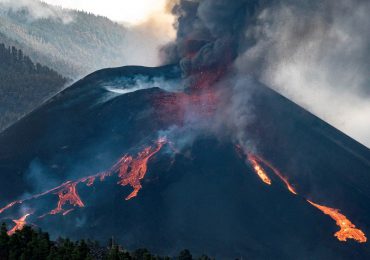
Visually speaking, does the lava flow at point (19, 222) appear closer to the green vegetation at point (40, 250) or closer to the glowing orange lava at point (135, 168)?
the glowing orange lava at point (135, 168)

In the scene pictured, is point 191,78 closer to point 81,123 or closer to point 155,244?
point 81,123

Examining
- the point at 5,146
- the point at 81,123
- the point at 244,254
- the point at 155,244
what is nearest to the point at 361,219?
the point at 244,254

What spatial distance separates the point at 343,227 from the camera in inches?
3307

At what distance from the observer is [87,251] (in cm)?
6756

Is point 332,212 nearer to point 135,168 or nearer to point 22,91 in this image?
point 135,168

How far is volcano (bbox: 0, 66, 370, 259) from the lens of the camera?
82125 mm

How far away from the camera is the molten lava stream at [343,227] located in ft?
269

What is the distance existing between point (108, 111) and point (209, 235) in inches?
1134

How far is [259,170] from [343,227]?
13.3m

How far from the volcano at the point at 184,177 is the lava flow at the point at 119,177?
0.44ft

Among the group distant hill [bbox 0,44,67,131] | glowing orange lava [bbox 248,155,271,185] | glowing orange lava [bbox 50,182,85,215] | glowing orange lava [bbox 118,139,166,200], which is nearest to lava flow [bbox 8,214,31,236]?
glowing orange lava [bbox 50,182,85,215]

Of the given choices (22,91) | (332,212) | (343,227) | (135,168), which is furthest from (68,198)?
(22,91)

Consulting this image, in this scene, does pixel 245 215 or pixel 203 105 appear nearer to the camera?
pixel 245 215

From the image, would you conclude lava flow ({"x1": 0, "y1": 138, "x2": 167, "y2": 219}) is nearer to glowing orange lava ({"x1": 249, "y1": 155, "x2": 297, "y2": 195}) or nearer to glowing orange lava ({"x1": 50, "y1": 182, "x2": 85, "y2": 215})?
glowing orange lava ({"x1": 50, "y1": 182, "x2": 85, "y2": 215})
